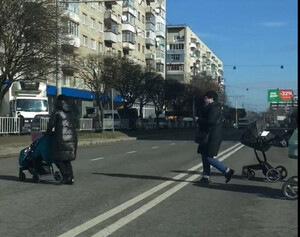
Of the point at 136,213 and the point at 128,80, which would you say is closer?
the point at 136,213

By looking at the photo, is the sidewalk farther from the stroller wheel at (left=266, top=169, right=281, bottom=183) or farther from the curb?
the stroller wheel at (left=266, top=169, right=281, bottom=183)

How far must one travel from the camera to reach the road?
21.4 feet

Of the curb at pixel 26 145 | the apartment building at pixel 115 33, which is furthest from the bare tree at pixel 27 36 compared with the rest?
the apartment building at pixel 115 33

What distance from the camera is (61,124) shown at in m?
10.3

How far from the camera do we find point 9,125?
2875 cm

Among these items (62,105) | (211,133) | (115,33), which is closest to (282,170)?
(211,133)

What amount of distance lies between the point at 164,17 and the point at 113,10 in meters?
30.8

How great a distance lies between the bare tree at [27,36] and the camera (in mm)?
23781

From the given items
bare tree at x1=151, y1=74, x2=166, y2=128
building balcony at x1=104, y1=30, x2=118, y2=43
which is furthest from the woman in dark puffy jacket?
building balcony at x1=104, y1=30, x2=118, y2=43

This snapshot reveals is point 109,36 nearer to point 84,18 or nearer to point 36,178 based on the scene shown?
point 84,18

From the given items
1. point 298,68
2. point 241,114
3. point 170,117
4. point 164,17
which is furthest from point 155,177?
point 241,114

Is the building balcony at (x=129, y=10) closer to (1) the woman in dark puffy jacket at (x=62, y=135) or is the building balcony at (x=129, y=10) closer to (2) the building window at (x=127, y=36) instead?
(2) the building window at (x=127, y=36)

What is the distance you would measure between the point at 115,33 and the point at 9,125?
135 ft

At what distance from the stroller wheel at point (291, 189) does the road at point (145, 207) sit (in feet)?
0.64
